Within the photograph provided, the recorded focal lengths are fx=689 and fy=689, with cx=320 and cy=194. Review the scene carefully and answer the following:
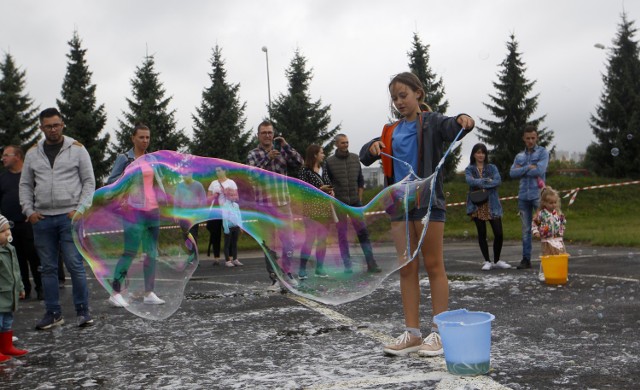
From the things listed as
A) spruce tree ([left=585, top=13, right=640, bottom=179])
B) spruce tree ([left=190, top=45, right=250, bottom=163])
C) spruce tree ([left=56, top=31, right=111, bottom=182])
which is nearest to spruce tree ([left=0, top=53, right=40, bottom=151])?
spruce tree ([left=56, top=31, right=111, bottom=182])

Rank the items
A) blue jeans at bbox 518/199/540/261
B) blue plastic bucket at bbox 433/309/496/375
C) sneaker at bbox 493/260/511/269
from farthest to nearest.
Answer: sneaker at bbox 493/260/511/269, blue jeans at bbox 518/199/540/261, blue plastic bucket at bbox 433/309/496/375

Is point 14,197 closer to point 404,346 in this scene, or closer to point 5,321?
point 5,321

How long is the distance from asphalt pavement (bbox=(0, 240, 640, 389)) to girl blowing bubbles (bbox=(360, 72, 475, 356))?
9.8 inches

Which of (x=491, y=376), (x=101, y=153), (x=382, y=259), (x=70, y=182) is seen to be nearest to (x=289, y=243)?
(x=382, y=259)

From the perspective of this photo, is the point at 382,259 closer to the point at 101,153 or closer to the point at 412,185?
the point at 412,185

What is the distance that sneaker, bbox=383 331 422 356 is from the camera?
4672 mm

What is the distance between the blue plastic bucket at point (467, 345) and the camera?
401cm

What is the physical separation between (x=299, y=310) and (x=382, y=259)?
2.37 meters

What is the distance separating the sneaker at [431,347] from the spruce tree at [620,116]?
3799 cm

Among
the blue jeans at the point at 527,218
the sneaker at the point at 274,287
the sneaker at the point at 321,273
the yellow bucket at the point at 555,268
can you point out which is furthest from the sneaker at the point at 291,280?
the blue jeans at the point at 527,218

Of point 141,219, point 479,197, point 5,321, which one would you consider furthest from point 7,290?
point 479,197

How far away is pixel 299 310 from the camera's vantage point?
274 inches

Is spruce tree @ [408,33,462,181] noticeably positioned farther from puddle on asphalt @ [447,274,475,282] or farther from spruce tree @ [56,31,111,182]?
puddle on asphalt @ [447,274,475,282]

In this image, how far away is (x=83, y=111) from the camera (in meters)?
41.2
